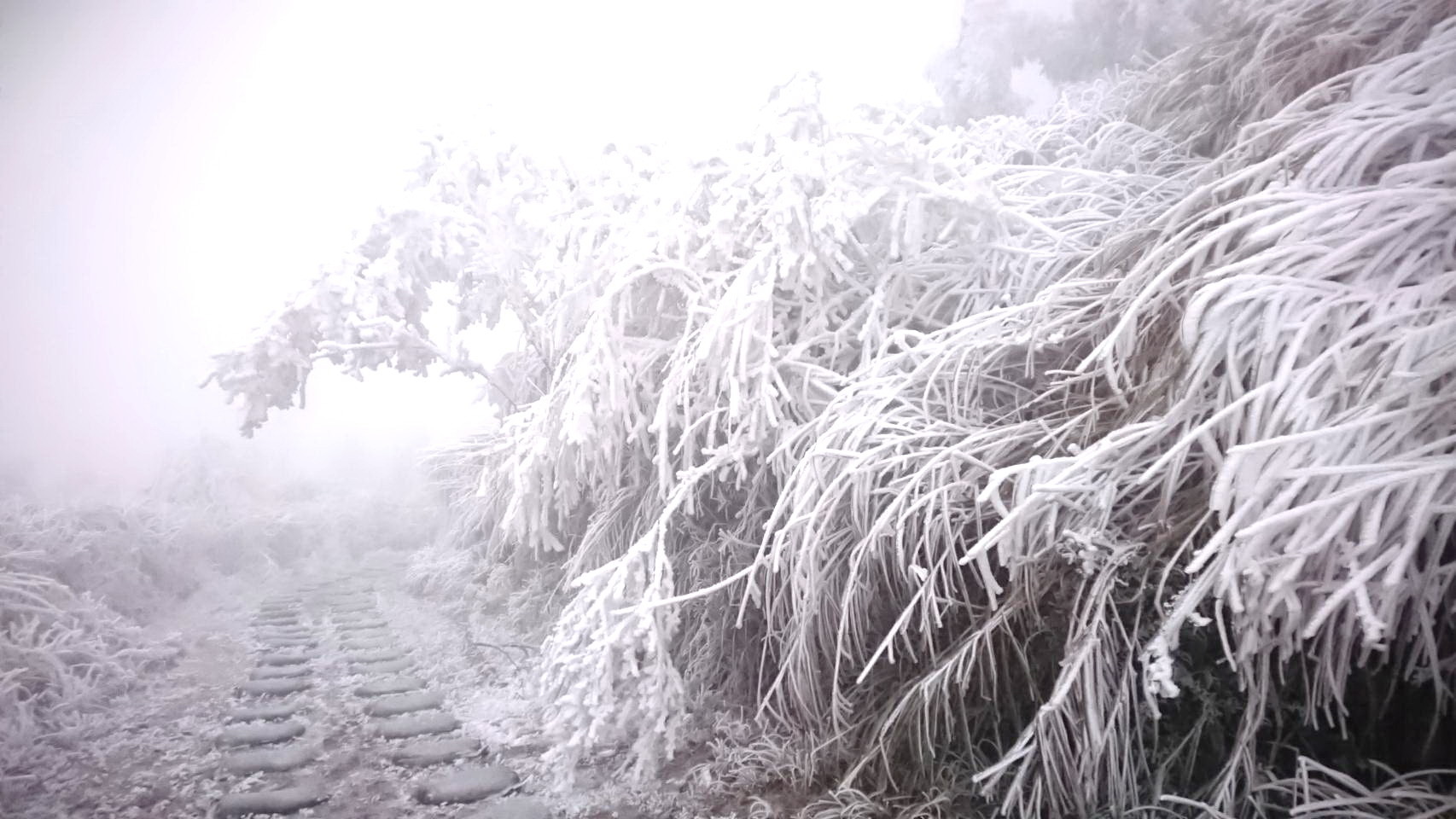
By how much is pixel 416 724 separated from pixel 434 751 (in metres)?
0.21

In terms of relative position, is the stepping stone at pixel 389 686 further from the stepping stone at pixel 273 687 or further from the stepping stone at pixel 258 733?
the stepping stone at pixel 258 733

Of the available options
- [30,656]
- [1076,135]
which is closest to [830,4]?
[1076,135]

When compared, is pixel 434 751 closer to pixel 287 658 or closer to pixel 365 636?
pixel 287 658

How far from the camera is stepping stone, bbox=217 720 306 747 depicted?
206 cm

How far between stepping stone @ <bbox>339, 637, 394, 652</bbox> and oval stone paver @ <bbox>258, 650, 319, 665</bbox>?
19cm

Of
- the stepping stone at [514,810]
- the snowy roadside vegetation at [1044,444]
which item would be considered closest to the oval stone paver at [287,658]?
the snowy roadside vegetation at [1044,444]

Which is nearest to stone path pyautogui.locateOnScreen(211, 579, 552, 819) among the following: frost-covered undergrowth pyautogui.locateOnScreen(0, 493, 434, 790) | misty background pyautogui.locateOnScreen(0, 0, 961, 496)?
frost-covered undergrowth pyautogui.locateOnScreen(0, 493, 434, 790)

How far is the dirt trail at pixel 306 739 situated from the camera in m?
1.81

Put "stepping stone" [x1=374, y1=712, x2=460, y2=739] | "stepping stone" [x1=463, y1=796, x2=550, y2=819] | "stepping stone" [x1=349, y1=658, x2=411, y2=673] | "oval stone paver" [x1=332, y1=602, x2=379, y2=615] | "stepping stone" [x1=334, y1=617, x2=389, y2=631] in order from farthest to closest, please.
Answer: "oval stone paver" [x1=332, y1=602, x2=379, y2=615] < "stepping stone" [x1=334, y1=617, x2=389, y2=631] < "stepping stone" [x1=349, y1=658, x2=411, y2=673] < "stepping stone" [x1=374, y1=712, x2=460, y2=739] < "stepping stone" [x1=463, y1=796, x2=550, y2=819]

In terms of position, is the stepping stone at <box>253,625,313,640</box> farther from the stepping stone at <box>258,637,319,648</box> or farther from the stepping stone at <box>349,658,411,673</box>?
the stepping stone at <box>349,658,411,673</box>

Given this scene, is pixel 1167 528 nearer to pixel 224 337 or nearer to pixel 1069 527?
pixel 1069 527

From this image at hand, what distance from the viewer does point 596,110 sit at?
11.4ft

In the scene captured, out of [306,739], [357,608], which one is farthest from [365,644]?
[306,739]

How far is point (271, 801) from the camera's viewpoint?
1.81 metres
